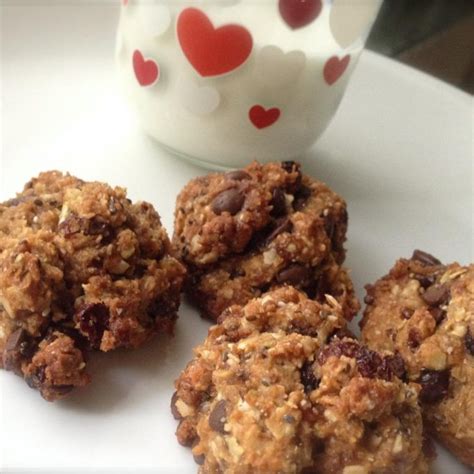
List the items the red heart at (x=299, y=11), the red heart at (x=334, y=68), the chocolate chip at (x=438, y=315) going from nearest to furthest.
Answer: the chocolate chip at (x=438, y=315) < the red heart at (x=299, y=11) < the red heart at (x=334, y=68)

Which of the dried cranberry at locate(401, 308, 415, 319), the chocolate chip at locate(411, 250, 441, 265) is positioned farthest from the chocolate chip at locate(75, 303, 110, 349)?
the chocolate chip at locate(411, 250, 441, 265)

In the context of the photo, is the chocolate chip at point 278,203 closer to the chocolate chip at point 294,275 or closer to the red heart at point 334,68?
the chocolate chip at point 294,275

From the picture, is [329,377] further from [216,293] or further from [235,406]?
[216,293]

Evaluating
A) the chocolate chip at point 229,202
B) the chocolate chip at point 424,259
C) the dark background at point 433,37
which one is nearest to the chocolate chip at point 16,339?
the chocolate chip at point 229,202

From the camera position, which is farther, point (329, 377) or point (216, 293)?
point (216, 293)

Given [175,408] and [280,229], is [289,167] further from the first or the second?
[175,408]

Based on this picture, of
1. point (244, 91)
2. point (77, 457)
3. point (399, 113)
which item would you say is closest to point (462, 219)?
point (399, 113)
